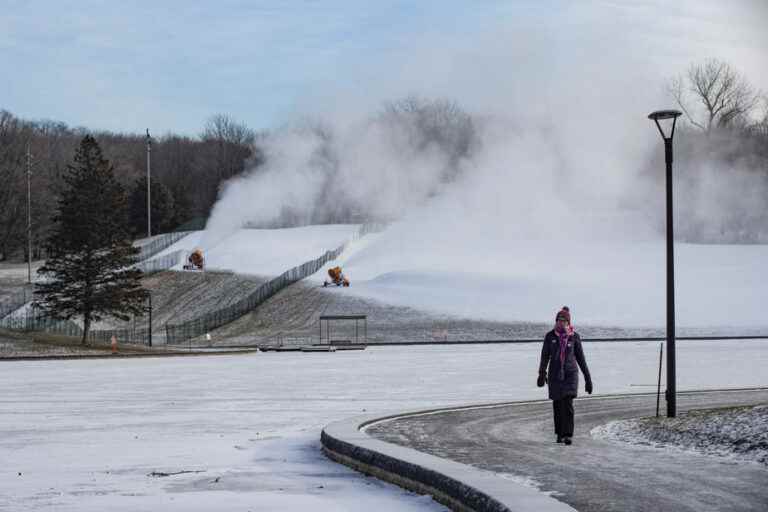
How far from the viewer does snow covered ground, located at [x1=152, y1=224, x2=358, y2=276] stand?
98.3 m

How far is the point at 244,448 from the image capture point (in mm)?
15305

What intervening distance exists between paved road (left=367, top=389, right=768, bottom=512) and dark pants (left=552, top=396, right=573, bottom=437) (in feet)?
0.79

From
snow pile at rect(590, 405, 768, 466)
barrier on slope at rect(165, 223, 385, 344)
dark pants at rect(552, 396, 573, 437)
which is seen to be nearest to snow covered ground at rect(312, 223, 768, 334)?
barrier on slope at rect(165, 223, 385, 344)

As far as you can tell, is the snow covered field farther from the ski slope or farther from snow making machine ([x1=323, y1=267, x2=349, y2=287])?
snow making machine ([x1=323, y1=267, x2=349, y2=287])

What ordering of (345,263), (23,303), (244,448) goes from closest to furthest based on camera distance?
(244,448) < (23,303) < (345,263)

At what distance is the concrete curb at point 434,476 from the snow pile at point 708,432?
351 centimetres

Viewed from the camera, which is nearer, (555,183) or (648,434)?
(648,434)

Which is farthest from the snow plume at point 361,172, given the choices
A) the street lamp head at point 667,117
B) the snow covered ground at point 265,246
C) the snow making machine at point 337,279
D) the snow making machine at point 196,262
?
the street lamp head at point 667,117

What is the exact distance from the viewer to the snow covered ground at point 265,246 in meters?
98.3

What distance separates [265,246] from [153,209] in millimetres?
28609

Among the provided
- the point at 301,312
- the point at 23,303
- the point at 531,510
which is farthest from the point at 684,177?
the point at 531,510

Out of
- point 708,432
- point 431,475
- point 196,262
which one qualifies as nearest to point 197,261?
point 196,262

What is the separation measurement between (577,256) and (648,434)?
8174cm

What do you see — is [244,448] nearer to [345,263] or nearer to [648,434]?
[648,434]
